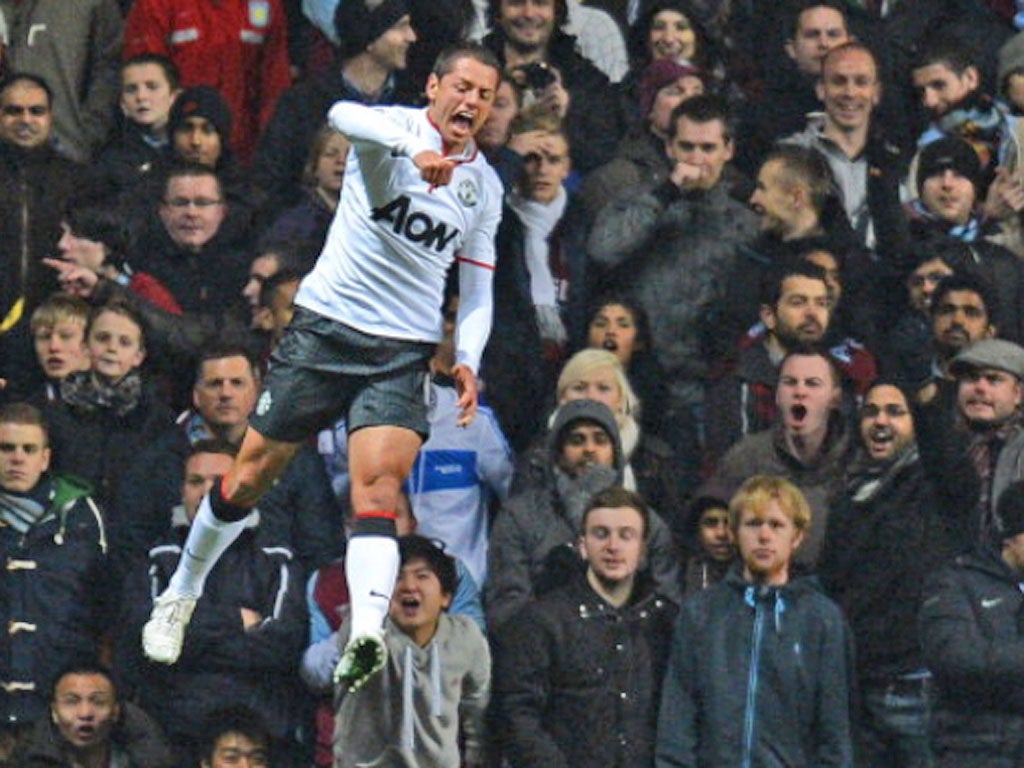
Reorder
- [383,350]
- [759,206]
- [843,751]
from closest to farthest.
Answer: [383,350] < [843,751] < [759,206]

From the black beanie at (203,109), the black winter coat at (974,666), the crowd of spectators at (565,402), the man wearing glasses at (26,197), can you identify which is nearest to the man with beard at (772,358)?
the crowd of spectators at (565,402)

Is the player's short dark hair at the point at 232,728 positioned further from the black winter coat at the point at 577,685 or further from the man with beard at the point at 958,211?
the man with beard at the point at 958,211

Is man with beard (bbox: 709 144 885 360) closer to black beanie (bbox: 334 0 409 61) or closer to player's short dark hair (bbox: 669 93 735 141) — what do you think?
player's short dark hair (bbox: 669 93 735 141)

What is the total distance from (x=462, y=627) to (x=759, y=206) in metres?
3.08

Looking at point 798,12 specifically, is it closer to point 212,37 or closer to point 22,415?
point 212,37

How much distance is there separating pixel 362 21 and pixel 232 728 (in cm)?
456

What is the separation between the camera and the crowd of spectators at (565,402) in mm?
13516

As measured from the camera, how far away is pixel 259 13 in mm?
17453

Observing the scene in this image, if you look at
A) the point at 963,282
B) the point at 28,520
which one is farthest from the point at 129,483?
the point at 963,282

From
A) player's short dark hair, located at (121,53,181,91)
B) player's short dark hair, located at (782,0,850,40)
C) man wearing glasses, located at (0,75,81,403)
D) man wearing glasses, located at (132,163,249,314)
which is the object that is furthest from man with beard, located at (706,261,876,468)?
player's short dark hair, located at (121,53,181,91)

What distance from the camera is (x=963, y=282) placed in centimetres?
1500

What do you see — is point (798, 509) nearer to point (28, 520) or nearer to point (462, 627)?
point (462, 627)

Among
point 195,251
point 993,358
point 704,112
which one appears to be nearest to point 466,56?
point 993,358

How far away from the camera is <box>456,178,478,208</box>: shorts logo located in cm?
1201
